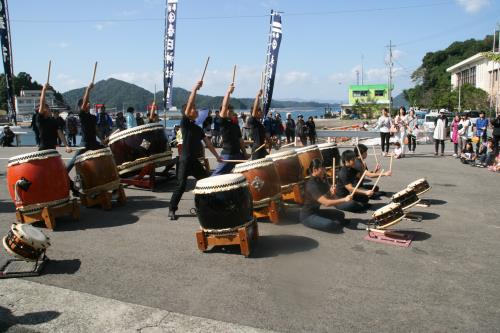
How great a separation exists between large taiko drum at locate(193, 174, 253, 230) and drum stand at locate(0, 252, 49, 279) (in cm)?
192

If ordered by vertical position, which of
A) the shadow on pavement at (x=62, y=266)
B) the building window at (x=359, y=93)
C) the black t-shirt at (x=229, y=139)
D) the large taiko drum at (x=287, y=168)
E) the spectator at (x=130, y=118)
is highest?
the building window at (x=359, y=93)

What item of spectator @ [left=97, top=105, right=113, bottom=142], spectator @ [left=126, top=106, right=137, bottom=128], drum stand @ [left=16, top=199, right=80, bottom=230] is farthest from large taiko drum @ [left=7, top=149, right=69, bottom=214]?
spectator @ [left=97, top=105, right=113, bottom=142]

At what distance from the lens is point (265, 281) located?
4.73m

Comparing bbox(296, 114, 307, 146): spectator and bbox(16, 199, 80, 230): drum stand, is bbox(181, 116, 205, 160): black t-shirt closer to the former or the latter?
bbox(16, 199, 80, 230): drum stand

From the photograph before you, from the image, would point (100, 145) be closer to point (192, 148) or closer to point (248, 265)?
point (192, 148)

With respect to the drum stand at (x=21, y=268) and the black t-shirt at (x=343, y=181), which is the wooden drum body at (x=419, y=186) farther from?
the drum stand at (x=21, y=268)

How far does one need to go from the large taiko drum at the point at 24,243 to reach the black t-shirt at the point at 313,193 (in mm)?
3512

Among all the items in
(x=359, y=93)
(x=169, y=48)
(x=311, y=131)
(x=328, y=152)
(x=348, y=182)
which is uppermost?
Answer: (x=359, y=93)

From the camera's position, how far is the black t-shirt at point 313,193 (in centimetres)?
639

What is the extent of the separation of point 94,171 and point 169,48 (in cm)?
1232

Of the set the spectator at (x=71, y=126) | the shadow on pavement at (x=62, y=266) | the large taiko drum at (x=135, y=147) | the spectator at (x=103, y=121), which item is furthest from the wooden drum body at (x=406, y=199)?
the spectator at (x=71, y=126)

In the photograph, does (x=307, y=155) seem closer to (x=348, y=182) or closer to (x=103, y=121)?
(x=348, y=182)

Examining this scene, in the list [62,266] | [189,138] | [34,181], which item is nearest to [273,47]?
[189,138]

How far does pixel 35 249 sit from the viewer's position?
4992 millimetres
